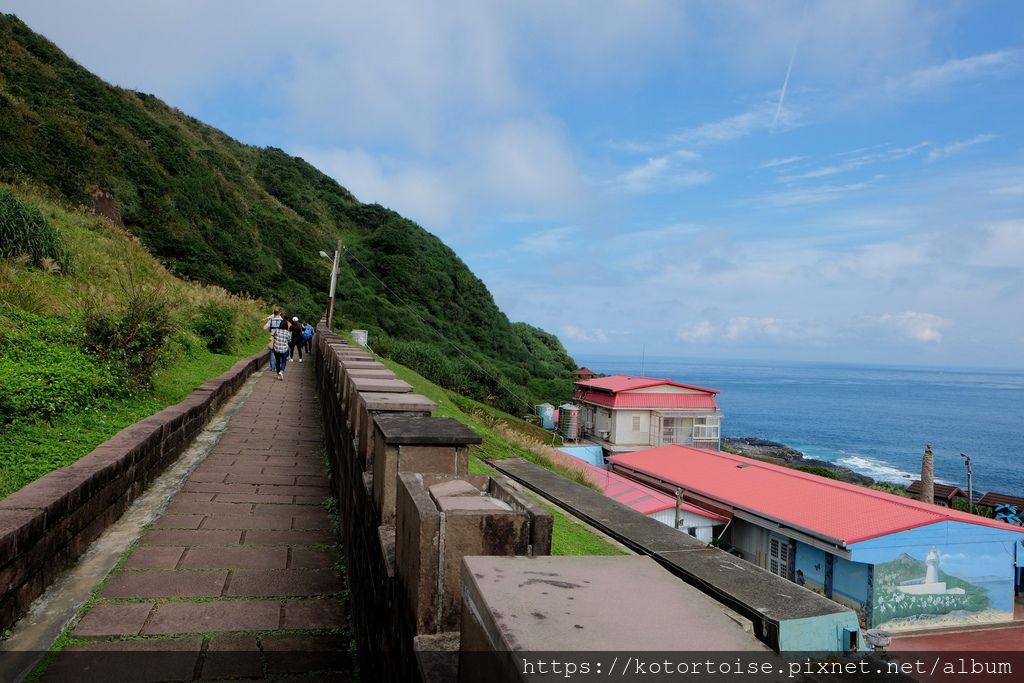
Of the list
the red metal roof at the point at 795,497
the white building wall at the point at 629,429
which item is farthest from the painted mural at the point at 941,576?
the white building wall at the point at 629,429

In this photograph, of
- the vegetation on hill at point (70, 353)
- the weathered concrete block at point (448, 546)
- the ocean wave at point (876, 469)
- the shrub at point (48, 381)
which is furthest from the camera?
the ocean wave at point (876, 469)

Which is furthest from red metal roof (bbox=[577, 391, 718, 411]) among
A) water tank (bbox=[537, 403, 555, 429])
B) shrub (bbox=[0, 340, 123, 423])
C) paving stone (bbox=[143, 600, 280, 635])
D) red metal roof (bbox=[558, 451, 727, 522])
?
paving stone (bbox=[143, 600, 280, 635])

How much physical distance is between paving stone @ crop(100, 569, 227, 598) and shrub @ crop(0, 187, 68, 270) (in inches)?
336

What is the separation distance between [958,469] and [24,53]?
2758 inches

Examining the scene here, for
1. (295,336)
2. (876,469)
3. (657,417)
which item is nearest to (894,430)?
(876,469)

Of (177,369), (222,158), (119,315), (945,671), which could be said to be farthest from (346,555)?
(222,158)

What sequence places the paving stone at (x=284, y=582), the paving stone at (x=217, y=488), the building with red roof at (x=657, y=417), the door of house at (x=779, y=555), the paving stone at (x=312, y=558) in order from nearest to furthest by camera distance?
the paving stone at (x=284, y=582), the paving stone at (x=312, y=558), the paving stone at (x=217, y=488), the door of house at (x=779, y=555), the building with red roof at (x=657, y=417)

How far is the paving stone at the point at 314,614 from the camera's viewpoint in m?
3.12

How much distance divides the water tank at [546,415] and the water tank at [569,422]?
68 centimetres

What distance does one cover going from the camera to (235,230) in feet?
109

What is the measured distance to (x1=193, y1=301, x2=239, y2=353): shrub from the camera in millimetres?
14148

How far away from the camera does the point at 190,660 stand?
Answer: 270 cm

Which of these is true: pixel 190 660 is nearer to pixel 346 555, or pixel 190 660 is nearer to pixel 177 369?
pixel 346 555

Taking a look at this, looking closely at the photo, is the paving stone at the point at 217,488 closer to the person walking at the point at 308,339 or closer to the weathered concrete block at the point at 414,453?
the weathered concrete block at the point at 414,453
